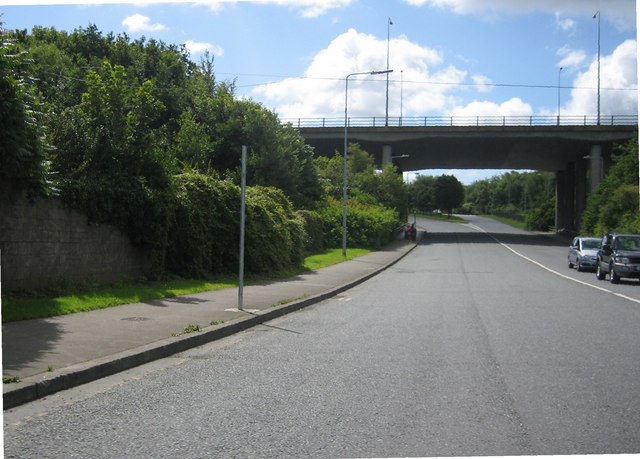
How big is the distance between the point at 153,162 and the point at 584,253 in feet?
73.3

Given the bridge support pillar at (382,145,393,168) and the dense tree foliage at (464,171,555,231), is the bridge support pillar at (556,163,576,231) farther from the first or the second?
the dense tree foliage at (464,171,555,231)

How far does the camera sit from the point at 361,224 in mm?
46750

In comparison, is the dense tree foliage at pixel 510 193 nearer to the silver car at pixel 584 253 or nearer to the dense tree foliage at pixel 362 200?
the dense tree foliage at pixel 362 200

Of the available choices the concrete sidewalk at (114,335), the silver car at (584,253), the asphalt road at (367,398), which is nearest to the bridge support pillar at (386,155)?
the silver car at (584,253)

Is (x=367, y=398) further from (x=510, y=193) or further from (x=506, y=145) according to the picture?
(x=510, y=193)

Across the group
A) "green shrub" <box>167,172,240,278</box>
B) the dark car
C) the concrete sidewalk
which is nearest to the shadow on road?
the dark car

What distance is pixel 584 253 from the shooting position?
31.2 m

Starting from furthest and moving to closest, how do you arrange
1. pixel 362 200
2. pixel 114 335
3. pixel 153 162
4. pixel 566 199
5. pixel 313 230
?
1. pixel 566 199
2. pixel 362 200
3. pixel 313 230
4. pixel 153 162
5. pixel 114 335

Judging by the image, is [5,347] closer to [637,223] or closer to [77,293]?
[77,293]

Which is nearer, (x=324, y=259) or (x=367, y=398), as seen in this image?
(x=367, y=398)

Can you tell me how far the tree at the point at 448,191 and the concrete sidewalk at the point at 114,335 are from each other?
443 feet

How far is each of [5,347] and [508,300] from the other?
41.0 feet

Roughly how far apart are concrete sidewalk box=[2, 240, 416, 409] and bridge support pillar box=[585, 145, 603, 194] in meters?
Result: 49.6

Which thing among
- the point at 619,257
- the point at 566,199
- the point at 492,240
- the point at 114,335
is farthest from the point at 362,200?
the point at 114,335
